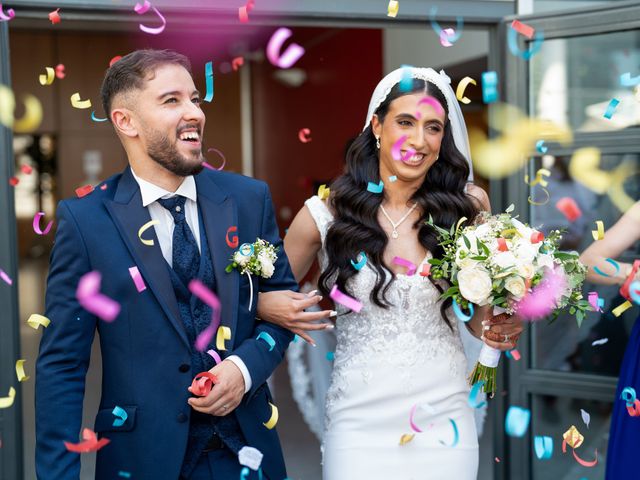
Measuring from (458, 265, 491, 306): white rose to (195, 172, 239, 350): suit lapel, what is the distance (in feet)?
2.18

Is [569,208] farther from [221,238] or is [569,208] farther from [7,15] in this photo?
[7,15]

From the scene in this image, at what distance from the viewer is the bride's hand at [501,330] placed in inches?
98.2

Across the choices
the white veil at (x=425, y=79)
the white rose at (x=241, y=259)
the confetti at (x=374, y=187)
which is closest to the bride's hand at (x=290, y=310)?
the white rose at (x=241, y=259)

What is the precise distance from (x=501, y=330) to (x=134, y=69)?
134 cm

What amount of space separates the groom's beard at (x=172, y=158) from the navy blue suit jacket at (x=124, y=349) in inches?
4.9

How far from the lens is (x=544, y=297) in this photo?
236 centimetres

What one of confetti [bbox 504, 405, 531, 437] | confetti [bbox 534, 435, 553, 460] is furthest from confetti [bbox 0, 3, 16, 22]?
confetti [bbox 534, 435, 553, 460]

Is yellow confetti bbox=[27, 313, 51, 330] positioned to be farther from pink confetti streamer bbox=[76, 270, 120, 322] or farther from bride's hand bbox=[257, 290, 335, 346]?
bride's hand bbox=[257, 290, 335, 346]

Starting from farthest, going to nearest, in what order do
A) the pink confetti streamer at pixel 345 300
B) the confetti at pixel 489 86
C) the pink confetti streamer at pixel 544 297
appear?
1. the confetti at pixel 489 86
2. the pink confetti streamer at pixel 345 300
3. the pink confetti streamer at pixel 544 297

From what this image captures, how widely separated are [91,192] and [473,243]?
113cm

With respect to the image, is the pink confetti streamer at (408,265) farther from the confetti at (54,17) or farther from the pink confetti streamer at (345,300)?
the confetti at (54,17)

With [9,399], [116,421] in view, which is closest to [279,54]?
[9,399]

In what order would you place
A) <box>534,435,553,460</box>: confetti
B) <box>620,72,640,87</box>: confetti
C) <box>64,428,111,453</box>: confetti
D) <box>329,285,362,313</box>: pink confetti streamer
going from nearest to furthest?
<box>64,428,111,453</box>: confetti
<box>329,285,362,313</box>: pink confetti streamer
<box>620,72,640,87</box>: confetti
<box>534,435,553,460</box>: confetti

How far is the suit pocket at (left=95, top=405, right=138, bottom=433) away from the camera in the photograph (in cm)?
212
